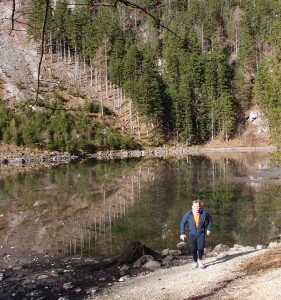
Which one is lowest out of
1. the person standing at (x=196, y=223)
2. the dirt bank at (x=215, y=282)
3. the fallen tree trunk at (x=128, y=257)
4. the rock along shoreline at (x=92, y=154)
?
the fallen tree trunk at (x=128, y=257)

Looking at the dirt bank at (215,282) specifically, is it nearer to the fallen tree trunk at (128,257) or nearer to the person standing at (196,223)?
the person standing at (196,223)

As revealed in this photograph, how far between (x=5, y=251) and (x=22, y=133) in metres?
61.5

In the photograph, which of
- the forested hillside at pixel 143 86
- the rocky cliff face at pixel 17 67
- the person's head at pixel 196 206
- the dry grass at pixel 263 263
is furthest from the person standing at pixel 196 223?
the rocky cliff face at pixel 17 67

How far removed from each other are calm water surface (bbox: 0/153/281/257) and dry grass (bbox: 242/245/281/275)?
6.09 m

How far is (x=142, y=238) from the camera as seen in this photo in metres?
21.6

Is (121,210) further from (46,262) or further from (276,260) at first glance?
(276,260)

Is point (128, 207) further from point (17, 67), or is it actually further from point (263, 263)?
Answer: point (17, 67)

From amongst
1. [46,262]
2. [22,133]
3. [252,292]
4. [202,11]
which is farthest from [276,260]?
[202,11]

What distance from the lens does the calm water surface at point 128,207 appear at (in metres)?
21.4

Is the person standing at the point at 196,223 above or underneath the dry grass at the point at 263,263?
above

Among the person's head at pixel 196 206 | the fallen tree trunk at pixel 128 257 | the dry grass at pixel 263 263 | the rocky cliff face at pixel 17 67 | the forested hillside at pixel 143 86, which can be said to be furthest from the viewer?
the rocky cliff face at pixel 17 67

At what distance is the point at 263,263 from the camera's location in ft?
42.4

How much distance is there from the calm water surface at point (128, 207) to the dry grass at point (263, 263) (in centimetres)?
609

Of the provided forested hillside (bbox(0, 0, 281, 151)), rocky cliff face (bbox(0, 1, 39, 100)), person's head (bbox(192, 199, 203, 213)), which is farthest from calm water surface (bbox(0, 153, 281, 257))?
rocky cliff face (bbox(0, 1, 39, 100))
